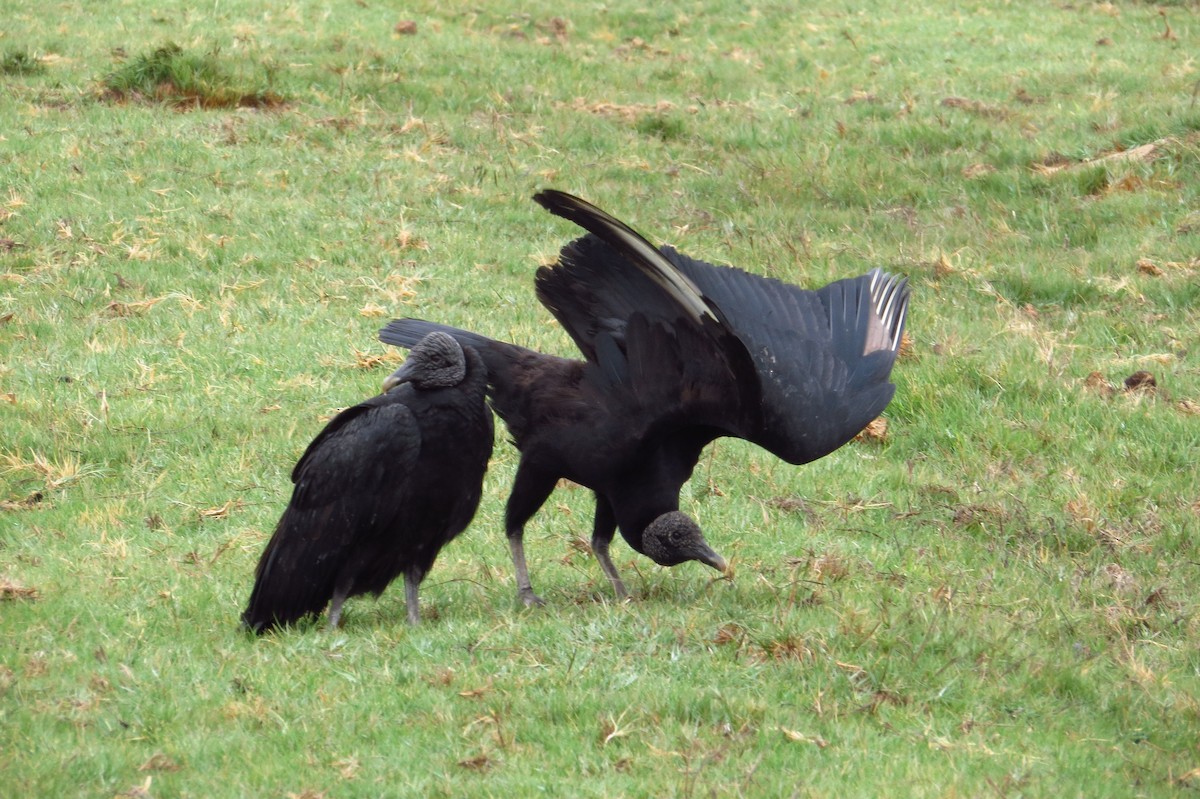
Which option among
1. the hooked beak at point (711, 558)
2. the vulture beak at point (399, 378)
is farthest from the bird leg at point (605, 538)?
→ the vulture beak at point (399, 378)

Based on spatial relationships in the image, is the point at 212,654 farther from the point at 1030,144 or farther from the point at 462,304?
the point at 1030,144

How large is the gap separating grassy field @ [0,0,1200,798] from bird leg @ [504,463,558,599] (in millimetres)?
141

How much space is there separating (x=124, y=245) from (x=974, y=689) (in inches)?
239

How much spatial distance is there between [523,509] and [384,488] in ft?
1.93

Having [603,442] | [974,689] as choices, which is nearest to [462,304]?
[603,442]

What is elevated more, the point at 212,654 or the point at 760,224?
the point at 760,224

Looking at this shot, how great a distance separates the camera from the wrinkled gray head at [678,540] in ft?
15.6

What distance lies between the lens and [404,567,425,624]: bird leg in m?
4.78

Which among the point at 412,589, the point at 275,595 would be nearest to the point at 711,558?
the point at 412,589

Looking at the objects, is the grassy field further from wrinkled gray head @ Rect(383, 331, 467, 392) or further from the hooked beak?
wrinkled gray head @ Rect(383, 331, 467, 392)

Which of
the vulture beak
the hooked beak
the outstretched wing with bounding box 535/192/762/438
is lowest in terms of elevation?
the hooked beak

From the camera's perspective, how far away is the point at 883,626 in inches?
179

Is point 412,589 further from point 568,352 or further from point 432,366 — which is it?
point 568,352

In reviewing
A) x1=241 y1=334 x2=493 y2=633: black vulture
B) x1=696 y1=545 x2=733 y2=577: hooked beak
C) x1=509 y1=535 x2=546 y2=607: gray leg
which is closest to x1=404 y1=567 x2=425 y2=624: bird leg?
x1=241 y1=334 x2=493 y2=633: black vulture
